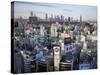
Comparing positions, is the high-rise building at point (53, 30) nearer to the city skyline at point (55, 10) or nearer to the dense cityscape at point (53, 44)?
the dense cityscape at point (53, 44)

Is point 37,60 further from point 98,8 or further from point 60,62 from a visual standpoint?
point 98,8

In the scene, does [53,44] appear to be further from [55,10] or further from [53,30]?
[55,10]

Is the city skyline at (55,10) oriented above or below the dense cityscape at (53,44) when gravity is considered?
above

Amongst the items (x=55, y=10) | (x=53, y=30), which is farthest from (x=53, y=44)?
(x=55, y=10)

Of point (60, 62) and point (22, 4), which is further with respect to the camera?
point (60, 62)

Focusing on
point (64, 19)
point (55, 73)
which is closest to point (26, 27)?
point (64, 19)

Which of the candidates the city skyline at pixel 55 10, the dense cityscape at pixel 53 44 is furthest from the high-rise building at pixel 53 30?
the city skyline at pixel 55 10
